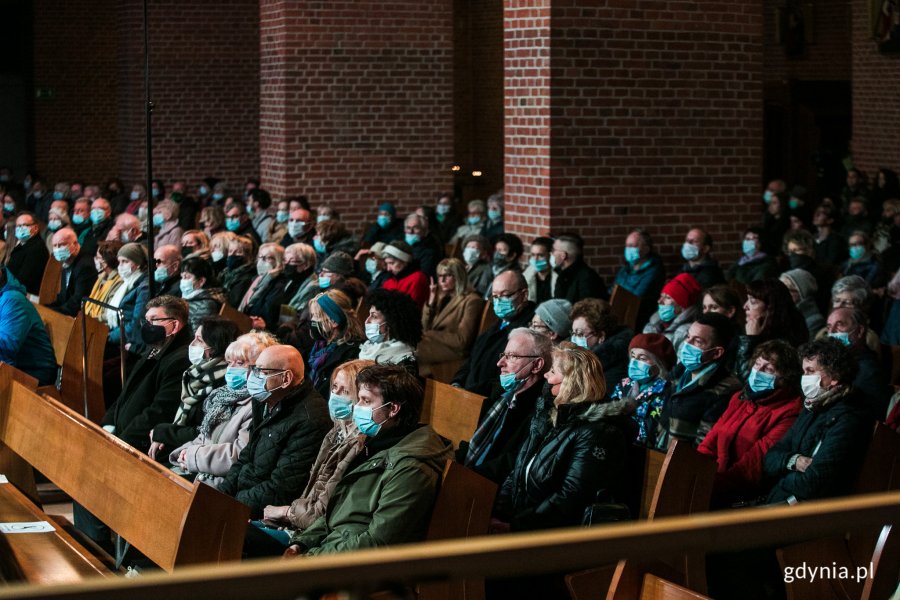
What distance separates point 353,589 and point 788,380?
4.38 metres

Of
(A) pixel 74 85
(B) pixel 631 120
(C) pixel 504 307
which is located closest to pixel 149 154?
(C) pixel 504 307

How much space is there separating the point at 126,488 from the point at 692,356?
2.56 m

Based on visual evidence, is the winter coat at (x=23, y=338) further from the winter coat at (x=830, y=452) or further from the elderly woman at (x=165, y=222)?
the elderly woman at (x=165, y=222)

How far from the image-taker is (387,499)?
465cm

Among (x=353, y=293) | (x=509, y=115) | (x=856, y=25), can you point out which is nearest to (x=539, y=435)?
(x=353, y=293)

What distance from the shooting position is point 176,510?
465cm

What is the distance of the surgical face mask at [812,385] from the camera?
5188 millimetres

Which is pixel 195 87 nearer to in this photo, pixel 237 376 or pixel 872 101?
pixel 872 101

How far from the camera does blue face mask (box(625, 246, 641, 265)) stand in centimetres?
988

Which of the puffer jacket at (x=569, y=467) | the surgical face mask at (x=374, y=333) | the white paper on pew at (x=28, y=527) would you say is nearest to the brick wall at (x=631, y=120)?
the surgical face mask at (x=374, y=333)

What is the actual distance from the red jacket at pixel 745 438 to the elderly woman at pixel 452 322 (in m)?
3.05

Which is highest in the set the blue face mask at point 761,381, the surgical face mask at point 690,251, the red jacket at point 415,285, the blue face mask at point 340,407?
the surgical face mask at point 690,251

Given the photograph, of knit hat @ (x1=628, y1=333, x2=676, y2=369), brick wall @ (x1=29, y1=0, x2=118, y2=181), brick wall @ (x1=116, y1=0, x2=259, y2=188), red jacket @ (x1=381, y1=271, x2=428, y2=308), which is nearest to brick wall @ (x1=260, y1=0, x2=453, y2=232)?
red jacket @ (x1=381, y1=271, x2=428, y2=308)

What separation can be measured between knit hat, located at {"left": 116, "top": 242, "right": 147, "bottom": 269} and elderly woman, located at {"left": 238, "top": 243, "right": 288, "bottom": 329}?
841mm
